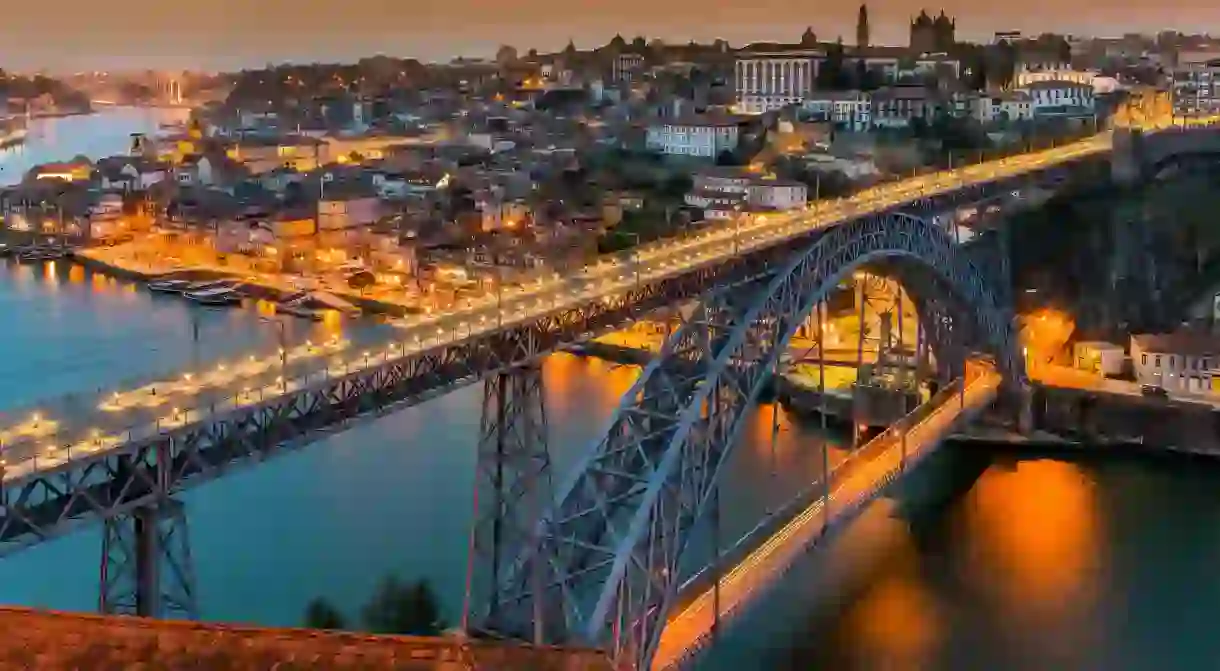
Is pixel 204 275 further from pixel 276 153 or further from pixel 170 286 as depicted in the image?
pixel 276 153

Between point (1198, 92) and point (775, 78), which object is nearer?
point (1198, 92)

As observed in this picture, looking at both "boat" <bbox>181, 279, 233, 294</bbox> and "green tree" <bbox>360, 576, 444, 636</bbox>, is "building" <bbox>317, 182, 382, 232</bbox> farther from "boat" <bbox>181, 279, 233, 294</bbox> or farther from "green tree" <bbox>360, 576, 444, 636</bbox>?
"green tree" <bbox>360, 576, 444, 636</bbox>

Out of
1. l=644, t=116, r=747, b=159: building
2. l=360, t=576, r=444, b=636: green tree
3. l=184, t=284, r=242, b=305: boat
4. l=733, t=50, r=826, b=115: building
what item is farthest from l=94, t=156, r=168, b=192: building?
l=360, t=576, r=444, b=636: green tree

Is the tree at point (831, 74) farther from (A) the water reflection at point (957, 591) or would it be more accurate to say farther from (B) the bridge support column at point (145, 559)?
(B) the bridge support column at point (145, 559)

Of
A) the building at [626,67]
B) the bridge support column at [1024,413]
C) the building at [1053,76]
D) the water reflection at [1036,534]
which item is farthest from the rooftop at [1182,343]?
the building at [626,67]

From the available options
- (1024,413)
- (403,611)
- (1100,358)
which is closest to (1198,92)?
(1100,358)
